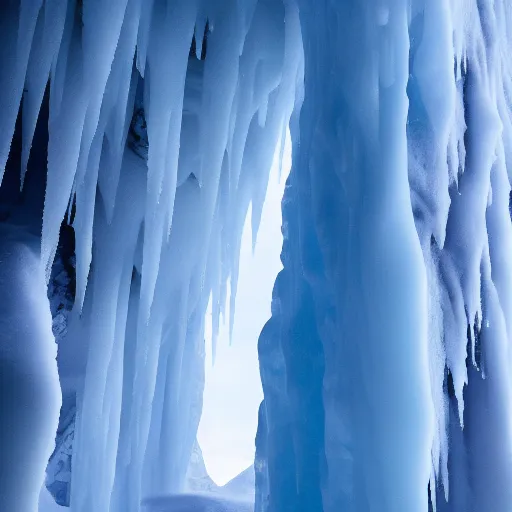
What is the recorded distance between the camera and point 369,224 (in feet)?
7.26

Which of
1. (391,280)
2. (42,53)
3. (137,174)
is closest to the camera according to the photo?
(391,280)

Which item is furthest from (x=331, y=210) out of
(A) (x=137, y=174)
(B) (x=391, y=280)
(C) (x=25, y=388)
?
(A) (x=137, y=174)

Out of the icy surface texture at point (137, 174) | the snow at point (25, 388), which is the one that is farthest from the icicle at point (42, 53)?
the snow at point (25, 388)

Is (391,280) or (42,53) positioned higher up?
(42,53)

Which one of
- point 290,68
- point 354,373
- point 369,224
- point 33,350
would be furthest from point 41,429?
point 290,68

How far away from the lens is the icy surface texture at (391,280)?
→ 2.07 metres

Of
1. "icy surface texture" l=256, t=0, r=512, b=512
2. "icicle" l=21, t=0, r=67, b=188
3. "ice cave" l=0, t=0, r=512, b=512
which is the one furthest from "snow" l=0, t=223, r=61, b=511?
"icy surface texture" l=256, t=0, r=512, b=512

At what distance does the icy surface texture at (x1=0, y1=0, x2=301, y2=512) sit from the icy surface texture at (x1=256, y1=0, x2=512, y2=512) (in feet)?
2.45

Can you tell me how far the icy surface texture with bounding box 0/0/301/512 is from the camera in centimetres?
304

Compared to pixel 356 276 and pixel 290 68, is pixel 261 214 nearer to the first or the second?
pixel 290 68

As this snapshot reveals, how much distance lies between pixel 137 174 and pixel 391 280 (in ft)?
8.85

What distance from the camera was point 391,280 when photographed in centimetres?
212

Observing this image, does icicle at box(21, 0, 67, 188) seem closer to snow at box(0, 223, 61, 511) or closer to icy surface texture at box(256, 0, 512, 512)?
snow at box(0, 223, 61, 511)

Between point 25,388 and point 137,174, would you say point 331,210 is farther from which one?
point 137,174
